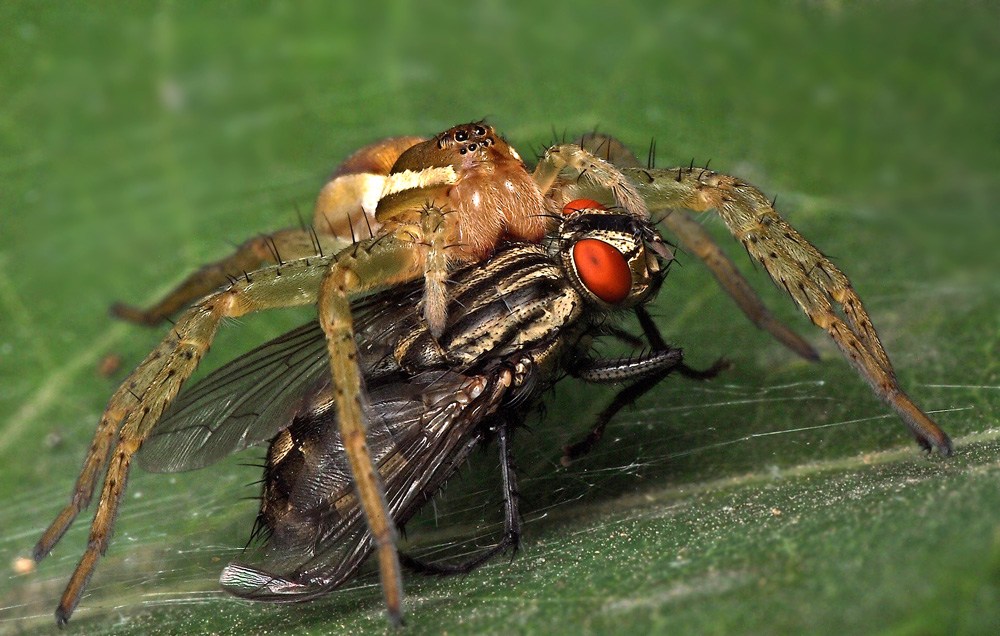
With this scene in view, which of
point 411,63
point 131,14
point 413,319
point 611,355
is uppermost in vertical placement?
point 131,14

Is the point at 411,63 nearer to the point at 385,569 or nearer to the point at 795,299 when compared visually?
the point at 795,299

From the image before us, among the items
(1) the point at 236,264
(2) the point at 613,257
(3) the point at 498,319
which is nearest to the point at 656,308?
(2) the point at 613,257

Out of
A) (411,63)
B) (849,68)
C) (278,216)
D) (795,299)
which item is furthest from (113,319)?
(849,68)

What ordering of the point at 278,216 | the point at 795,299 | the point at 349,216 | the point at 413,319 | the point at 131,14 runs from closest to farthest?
the point at 795,299 → the point at 413,319 → the point at 349,216 → the point at 278,216 → the point at 131,14

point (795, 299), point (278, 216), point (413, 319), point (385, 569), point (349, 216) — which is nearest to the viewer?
point (385, 569)

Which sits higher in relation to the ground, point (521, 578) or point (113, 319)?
point (113, 319)

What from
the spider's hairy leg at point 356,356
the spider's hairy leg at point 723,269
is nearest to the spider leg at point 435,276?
the spider's hairy leg at point 356,356

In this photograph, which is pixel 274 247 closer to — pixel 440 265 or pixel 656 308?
pixel 440 265

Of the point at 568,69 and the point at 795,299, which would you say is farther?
the point at 568,69
